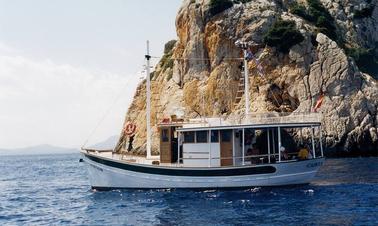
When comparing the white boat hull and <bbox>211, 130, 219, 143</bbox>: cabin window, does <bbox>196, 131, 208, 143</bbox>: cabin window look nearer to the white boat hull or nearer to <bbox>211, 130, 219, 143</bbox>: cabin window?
<bbox>211, 130, 219, 143</bbox>: cabin window

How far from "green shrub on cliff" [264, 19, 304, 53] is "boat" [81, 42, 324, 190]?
29.6m

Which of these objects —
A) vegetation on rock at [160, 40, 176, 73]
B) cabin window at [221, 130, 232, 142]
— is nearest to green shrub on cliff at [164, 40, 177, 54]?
vegetation on rock at [160, 40, 176, 73]

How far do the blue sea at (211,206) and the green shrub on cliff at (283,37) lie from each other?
29.7 meters

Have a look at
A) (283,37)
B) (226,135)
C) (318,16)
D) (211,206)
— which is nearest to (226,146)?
(226,135)

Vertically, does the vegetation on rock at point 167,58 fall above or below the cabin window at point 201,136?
above

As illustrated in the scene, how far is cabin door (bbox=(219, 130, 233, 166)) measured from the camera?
26734 millimetres

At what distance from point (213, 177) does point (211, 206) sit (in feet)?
13.4

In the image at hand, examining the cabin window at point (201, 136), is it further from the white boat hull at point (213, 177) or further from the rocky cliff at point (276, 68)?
the rocky cliff at point (276, 68)

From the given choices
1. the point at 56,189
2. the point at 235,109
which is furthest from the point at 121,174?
the point at 235,109

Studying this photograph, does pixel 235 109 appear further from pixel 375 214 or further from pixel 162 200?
pixel 375 214

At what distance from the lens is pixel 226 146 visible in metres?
26.8

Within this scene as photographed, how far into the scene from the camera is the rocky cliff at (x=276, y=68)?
51969mm

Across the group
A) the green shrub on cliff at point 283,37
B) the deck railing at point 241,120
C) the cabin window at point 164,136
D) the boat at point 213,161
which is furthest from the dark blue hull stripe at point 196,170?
the green shrub on cliff at point 283,37

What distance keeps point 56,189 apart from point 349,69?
122 ft
